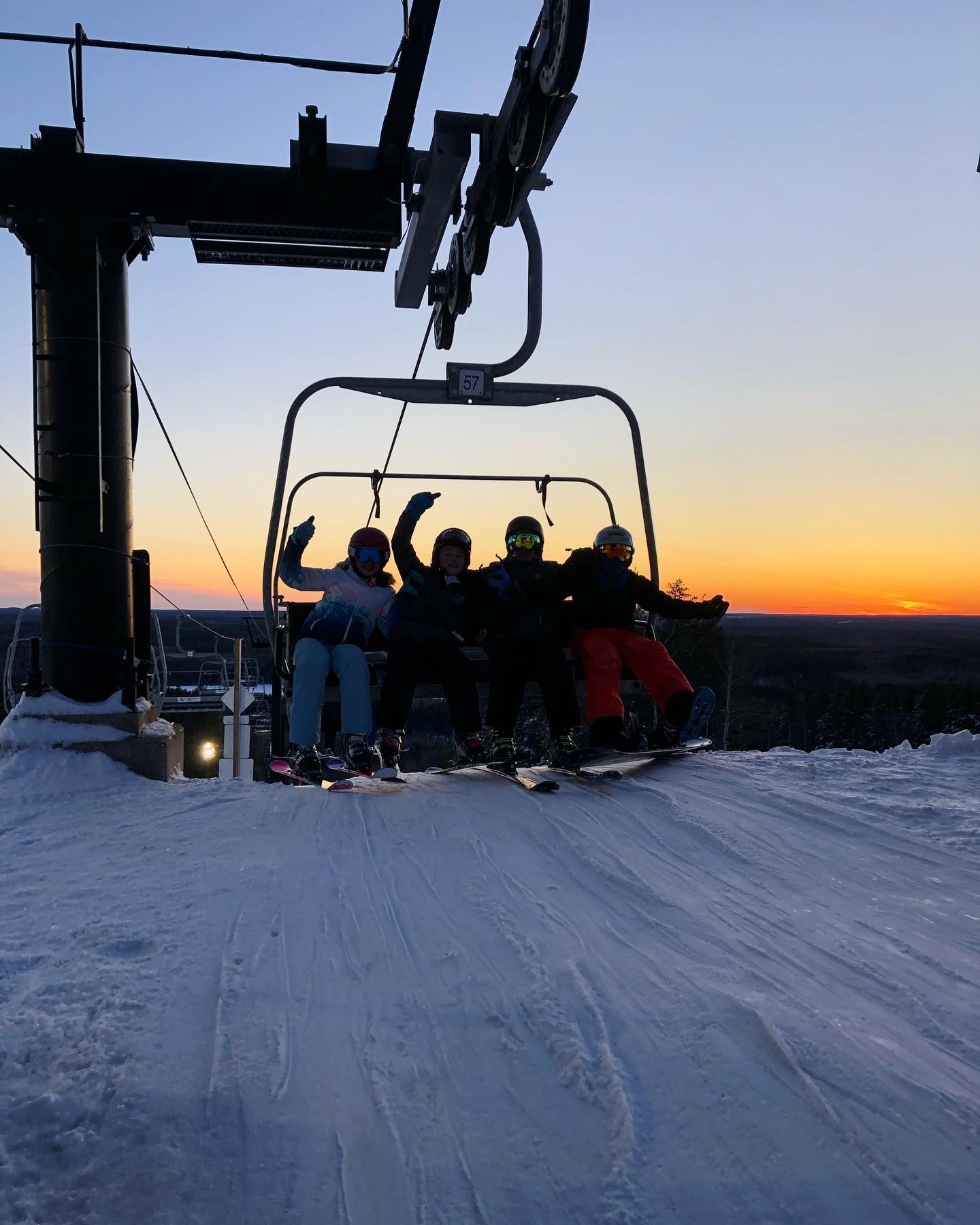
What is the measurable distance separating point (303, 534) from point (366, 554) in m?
0.42

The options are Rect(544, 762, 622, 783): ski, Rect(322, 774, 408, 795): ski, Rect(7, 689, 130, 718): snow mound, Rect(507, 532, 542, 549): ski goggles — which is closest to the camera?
Rect(7, 689, 130, 718): snow mound

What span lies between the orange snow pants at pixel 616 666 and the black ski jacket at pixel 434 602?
71 centimetres

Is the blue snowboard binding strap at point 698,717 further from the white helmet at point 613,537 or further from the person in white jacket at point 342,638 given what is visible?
the person in white jacket at point 342,638

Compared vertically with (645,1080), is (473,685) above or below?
above

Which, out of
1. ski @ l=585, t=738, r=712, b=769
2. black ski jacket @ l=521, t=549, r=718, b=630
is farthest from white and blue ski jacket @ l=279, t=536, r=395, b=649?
ski @ l=585, t=738, r=712, b=769

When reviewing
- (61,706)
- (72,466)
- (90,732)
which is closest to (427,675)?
(90,732)

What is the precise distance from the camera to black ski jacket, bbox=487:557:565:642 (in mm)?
5391

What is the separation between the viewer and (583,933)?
8.74ft

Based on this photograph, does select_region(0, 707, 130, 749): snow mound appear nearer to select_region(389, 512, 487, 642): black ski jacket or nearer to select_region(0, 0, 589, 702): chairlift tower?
select_region(0, 0, 589, 702): chairlift tower

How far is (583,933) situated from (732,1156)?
1029 millimetres

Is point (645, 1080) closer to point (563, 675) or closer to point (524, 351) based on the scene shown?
point (563, 675)

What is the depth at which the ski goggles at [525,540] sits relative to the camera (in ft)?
19.7

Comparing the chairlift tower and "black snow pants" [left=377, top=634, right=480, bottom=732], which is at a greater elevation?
the chairlift tower

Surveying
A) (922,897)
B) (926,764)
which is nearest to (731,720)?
(926,764)
